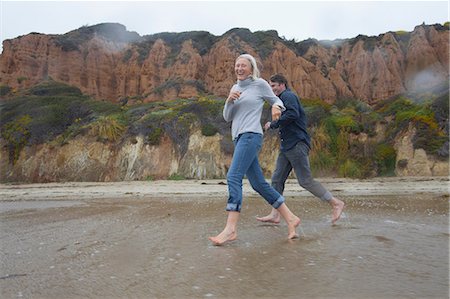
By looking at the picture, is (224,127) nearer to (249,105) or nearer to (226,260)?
(249,105)

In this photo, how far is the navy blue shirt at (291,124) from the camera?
4.09 metres

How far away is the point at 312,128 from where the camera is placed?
16750mm

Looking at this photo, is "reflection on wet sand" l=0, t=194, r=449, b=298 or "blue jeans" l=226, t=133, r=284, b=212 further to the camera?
"blue jeans" l=226, t=133, r=284, b=212

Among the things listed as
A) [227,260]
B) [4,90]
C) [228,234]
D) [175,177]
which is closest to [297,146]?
[228,234]

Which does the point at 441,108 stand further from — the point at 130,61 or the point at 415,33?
the point at 130,61

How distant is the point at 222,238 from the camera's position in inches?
122

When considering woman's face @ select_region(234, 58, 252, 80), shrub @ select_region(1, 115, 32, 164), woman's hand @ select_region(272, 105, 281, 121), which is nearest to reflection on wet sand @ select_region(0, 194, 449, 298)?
woman's hand @ select_region(272, 105, 281, 121)

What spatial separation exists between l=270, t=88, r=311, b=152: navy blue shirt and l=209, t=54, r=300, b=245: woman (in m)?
0.54

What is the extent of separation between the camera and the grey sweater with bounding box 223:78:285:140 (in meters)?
3.53

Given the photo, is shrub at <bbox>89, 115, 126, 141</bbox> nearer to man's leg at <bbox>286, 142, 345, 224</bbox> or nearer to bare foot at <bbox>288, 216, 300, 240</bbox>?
man's leg at <bbox>286, 142, 345, 224</bbox>

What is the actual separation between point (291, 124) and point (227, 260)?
6.91 feet

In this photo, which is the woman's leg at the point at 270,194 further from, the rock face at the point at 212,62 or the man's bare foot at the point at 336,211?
the rock face at the point at 212,62

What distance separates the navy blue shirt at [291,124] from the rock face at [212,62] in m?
26.8

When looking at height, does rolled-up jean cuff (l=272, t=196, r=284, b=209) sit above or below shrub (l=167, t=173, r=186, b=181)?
above
